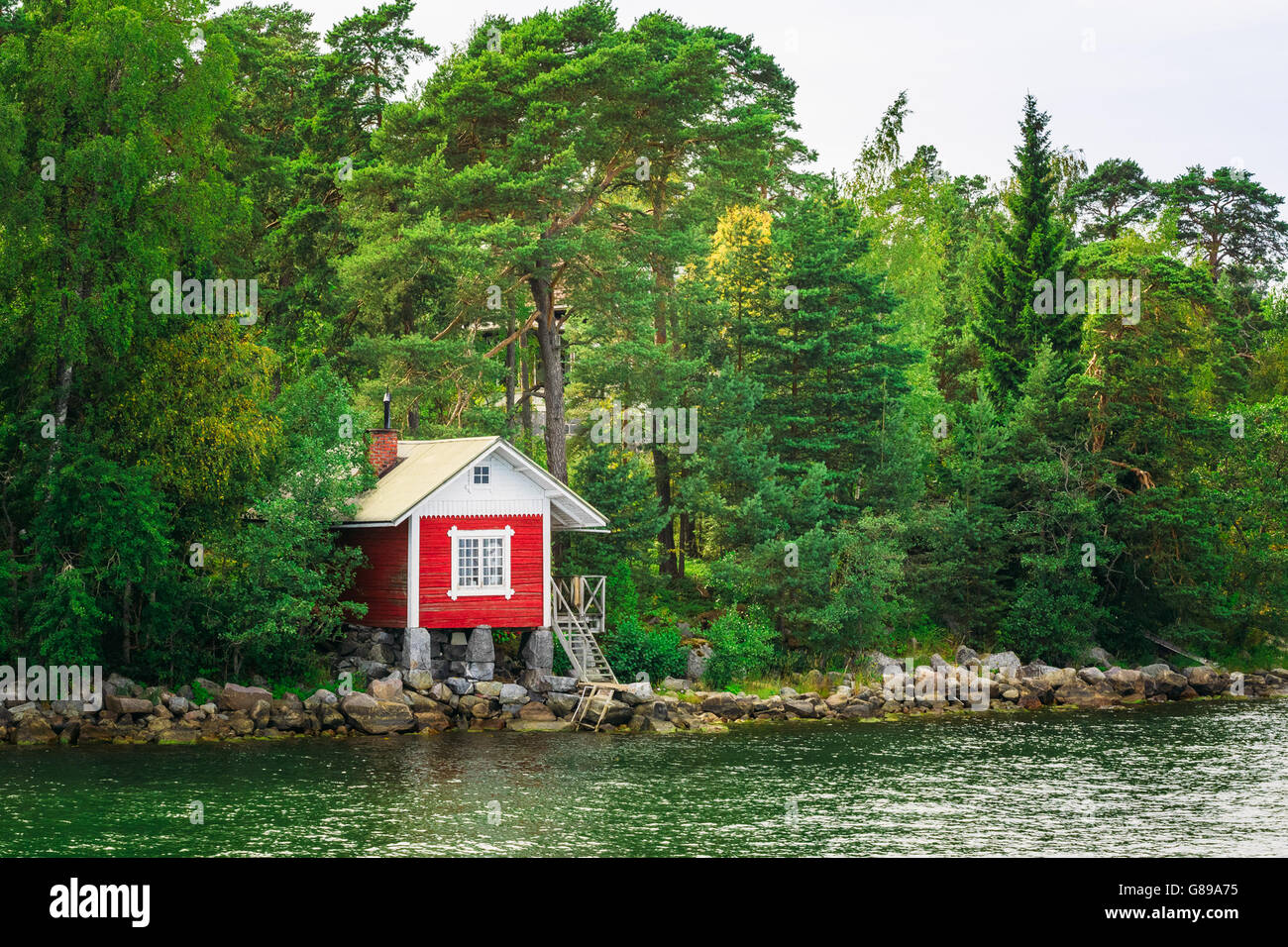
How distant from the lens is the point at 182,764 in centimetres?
2827

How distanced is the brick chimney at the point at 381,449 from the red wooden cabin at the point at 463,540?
1382mm

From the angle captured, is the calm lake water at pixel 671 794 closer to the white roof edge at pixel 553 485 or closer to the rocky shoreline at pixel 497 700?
the rocky shoreline at pixel 497 700

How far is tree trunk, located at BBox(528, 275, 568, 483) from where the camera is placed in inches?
1693

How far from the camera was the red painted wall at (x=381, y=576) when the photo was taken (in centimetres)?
3578

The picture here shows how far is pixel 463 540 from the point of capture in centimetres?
Result: 3609

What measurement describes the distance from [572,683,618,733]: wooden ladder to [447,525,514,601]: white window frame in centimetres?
326

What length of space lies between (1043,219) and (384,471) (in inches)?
1039

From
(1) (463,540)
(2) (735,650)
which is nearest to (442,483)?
(1) (463,540)

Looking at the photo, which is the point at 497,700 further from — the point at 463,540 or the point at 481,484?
the point at 481,484

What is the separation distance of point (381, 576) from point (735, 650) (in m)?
9.88

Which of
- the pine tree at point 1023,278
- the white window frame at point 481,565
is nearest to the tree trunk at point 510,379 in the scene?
the white window frame at point 481,565

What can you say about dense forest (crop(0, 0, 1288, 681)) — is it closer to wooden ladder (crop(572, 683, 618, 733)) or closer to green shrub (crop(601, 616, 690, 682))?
green shrub (crop(601, 616, 690, 682))

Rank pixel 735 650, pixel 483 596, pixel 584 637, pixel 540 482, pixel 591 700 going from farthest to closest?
pixel 735 650 → pixel 584 637 → pixel 540 482 → pixel 483 596 → pixel 591 700

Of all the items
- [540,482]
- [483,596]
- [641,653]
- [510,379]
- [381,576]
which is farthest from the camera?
[510,379]
